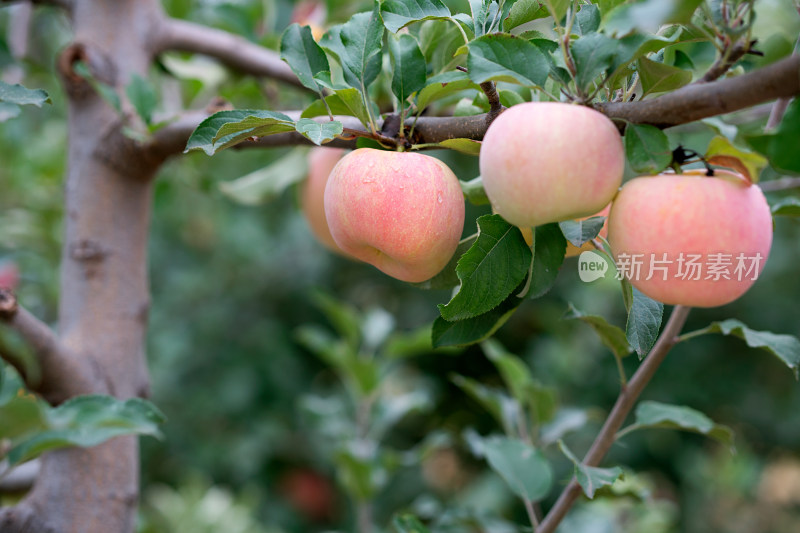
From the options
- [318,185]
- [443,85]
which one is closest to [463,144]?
[443,85]

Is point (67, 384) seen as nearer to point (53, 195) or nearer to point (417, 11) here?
point (417, 11)

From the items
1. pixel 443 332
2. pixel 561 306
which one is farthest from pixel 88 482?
pixel 561 306

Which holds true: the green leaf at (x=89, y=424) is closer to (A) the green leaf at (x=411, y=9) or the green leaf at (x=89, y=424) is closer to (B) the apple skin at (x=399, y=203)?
(B) the apple skin at (x=399, y=203)

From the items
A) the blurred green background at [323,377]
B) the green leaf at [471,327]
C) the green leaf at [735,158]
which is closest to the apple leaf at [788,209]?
the green leaf at [735,158]

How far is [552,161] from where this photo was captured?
34 centimetres

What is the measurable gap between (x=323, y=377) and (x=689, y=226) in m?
1.83

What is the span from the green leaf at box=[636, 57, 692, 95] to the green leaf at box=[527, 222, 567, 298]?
0.11 m

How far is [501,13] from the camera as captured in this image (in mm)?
427

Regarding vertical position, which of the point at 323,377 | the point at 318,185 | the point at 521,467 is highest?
the point at 318,185

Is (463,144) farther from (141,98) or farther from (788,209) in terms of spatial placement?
(141,98)

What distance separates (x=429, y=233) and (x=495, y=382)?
1.74m

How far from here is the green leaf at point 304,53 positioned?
0.48 meters

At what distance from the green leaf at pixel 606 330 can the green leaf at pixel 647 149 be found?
20 cm

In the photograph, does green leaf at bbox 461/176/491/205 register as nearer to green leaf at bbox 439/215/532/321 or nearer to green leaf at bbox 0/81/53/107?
green leaf at bbox 439/215/532/321
